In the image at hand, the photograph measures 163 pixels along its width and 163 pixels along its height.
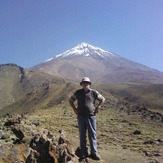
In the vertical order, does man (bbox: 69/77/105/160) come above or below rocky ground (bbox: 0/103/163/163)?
above

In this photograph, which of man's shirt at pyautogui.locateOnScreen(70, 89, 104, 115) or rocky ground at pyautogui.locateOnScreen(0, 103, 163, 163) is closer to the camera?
rocky ground at pyautogui.locateOnScreen(0, 103, 163, 163)

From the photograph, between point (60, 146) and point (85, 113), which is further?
point (85, 113)

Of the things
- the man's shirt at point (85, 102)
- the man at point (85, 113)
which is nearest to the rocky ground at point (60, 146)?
the man at point (85, 113)

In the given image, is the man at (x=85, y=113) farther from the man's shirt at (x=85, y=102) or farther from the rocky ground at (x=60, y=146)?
the rocky ground at (x=60, y=146)

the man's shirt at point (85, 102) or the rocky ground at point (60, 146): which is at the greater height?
the man's shirt at point (85, 102)

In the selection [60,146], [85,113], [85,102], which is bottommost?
[60,146]

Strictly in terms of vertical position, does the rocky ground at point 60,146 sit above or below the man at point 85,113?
below

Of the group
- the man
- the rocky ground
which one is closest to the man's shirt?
the man

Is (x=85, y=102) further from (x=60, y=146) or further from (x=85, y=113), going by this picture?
(x=60, y=146)

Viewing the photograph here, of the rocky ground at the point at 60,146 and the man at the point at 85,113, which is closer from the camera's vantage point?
the rocky ground at the point at 60,146

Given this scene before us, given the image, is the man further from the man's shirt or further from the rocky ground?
the rocky ground

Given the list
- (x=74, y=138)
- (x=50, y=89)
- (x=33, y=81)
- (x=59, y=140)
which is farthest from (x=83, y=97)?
(x=33, y=81)

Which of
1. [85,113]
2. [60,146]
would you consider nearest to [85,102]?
[85,113]

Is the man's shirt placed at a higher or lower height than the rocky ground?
higher
